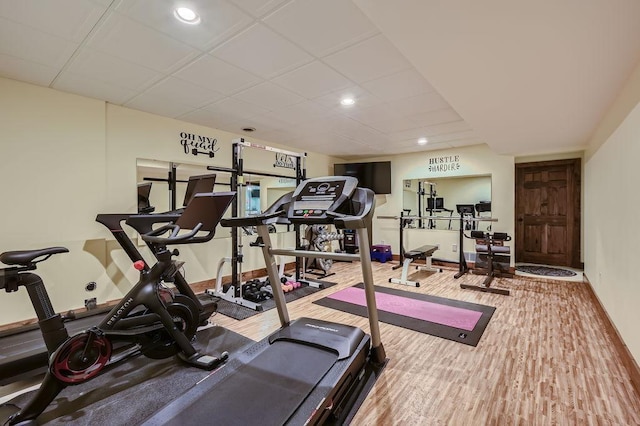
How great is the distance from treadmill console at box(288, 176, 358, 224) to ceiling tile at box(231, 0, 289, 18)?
110 centimetres

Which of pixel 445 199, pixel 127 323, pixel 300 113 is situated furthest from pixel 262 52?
pixel 445 199

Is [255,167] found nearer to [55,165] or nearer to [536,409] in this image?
[55,165]

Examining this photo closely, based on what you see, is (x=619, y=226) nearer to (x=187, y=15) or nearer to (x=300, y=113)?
(x=300, y=113)

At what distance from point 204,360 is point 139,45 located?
8.13ft

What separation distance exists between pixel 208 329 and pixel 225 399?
5.36 feet

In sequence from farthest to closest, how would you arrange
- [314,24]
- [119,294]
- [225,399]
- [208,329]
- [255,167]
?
[255,167] → [119,294] → [208,329] → [314,24] → [225,399]

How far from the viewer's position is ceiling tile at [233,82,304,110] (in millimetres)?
3029

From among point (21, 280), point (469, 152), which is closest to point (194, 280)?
point (21, 280)

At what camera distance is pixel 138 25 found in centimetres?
197

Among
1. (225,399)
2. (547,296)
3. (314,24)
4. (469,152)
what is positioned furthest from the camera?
(469,152)

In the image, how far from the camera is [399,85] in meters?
2.94

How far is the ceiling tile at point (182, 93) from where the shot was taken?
294 cm

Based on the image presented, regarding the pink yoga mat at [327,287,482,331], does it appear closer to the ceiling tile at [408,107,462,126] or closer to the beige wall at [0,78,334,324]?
the ceiling tile at [408,107,462,126]

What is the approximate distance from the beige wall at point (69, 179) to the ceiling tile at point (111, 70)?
2.47 ft
